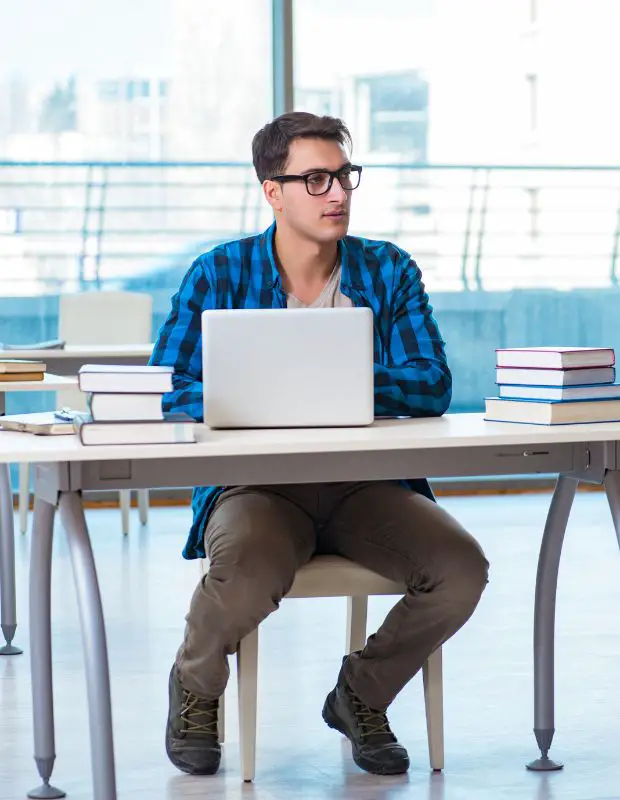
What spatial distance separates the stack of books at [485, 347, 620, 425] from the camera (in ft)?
6.94

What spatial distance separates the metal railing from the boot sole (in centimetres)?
363

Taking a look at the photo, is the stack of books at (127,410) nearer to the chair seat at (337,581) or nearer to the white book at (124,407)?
the white book at (124,407)

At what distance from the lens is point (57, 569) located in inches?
177

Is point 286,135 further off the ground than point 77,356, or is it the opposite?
point 286,135

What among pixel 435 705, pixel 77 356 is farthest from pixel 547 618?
pixel 77 356

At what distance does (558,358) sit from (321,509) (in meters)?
0.53

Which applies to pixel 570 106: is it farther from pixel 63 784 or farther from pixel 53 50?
pixel 63 784

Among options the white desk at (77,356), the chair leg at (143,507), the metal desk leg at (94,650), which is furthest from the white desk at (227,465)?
the chair leg at (143,507)

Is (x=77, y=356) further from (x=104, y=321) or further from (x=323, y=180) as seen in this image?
(x=323, y=180)

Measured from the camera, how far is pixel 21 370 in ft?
10.8

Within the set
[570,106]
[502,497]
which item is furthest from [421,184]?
[502,497]

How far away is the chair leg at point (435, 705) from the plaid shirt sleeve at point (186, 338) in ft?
2.08

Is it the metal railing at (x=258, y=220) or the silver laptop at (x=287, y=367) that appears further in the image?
the metal railing at (x=258, y=220)

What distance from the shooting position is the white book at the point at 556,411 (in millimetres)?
2113
